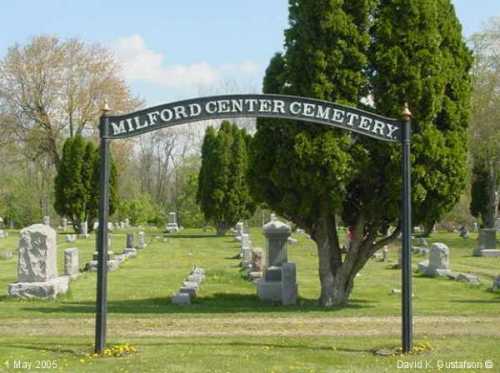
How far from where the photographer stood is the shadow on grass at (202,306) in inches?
560

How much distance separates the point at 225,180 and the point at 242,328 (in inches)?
1417

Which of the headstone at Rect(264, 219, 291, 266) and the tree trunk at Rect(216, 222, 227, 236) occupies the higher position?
the tree trunk at Rect(216, 222, 227, 236)

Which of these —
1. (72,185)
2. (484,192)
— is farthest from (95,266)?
(484,192)

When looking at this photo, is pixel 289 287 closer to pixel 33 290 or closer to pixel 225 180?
pixel 33 290

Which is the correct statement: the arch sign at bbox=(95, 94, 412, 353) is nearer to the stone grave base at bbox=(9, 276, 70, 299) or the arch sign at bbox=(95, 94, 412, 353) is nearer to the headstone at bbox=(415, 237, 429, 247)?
the stone grave base at bbox=(9, 276, 70, 299)

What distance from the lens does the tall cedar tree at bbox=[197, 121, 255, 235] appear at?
47.6m

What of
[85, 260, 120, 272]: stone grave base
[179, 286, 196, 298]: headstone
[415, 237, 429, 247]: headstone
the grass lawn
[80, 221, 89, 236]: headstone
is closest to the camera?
the grass lawn

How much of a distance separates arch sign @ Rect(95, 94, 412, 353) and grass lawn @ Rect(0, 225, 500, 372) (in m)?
0.99

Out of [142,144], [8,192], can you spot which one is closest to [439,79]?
[8,192]

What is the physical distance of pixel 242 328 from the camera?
472 inches

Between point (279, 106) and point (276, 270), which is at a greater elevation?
point (279, 106)

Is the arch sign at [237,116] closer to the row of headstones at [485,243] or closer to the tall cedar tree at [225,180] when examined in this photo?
the row of headstones at [485,243]

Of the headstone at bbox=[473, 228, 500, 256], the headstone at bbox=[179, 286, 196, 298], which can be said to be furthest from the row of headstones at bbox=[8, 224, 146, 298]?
the headstone at bbox=[473, 228, 500, 256]

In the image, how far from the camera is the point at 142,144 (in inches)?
3206
